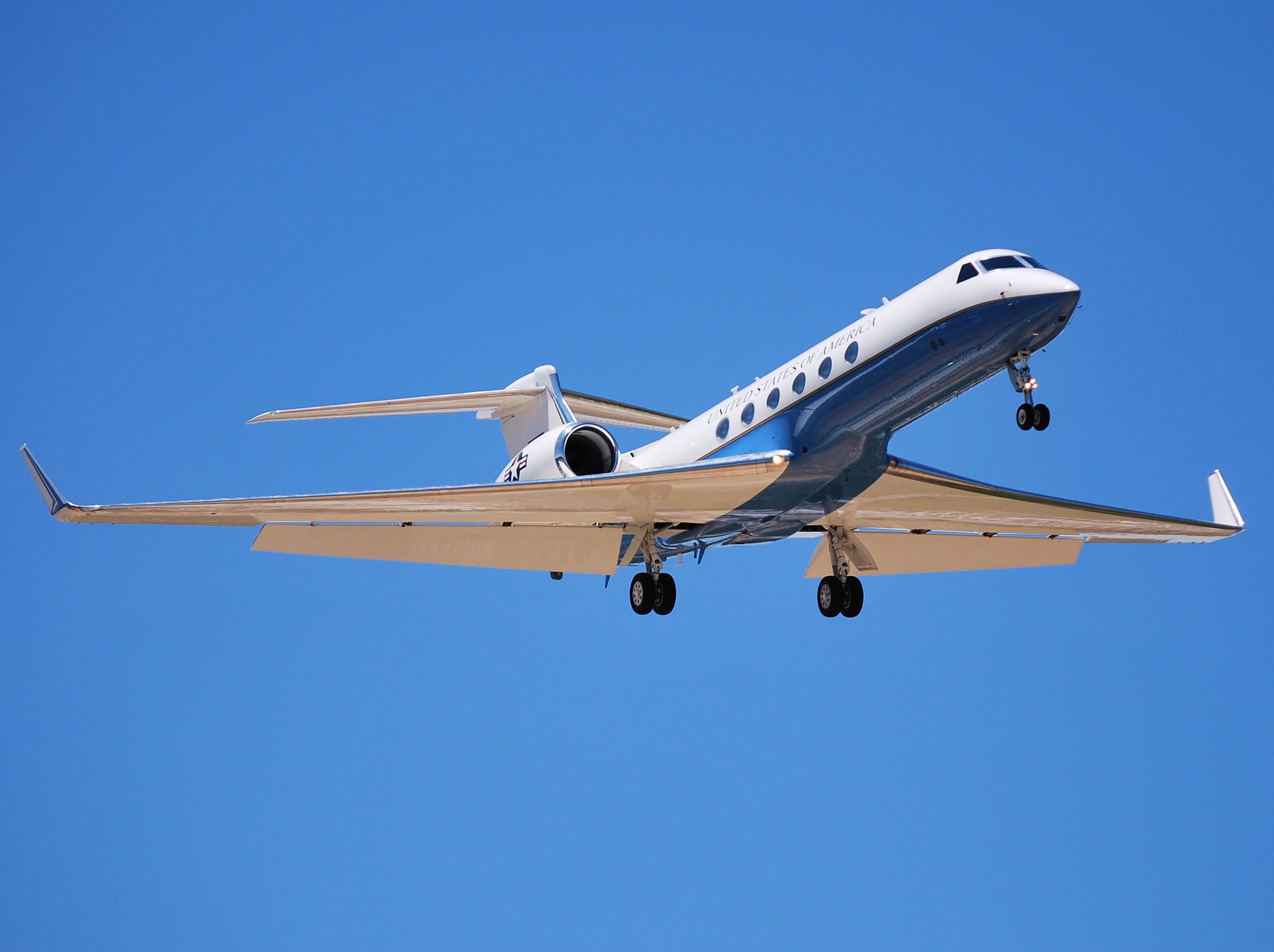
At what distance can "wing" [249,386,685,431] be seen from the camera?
703 inches

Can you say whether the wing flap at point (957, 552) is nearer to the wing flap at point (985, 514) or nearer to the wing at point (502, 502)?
the wing flap at point (985, 514)

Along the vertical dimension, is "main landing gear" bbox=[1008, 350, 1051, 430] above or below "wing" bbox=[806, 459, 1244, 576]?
below

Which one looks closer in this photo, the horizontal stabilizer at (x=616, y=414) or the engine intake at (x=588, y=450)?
the engine intake at (x=588, y=450)

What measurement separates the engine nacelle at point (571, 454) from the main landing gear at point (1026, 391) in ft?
18.6

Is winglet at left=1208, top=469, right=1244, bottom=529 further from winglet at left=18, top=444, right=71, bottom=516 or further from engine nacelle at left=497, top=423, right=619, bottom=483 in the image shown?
winglet at left=18, top=444, right=71, bottom=516

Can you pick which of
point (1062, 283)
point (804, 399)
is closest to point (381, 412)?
point (804, 399)

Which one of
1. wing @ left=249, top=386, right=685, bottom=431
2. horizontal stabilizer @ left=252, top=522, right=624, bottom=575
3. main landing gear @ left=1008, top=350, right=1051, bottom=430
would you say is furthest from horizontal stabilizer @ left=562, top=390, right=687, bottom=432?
main landing gear @ left=1008, top=350, right=1051, bottom=430

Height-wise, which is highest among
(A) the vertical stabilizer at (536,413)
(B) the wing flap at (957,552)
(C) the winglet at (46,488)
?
(A) the vertical stabilizer at (536,413)

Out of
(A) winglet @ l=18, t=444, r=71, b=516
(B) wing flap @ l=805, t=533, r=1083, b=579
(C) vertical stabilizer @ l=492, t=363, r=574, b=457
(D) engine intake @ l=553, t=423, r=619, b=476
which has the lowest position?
(A) winglet @ l=18, t=444, r=71, b=516

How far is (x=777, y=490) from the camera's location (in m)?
15.7

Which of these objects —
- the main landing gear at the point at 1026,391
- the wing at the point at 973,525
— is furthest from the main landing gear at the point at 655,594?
the main landing gear at the point at 1026,391

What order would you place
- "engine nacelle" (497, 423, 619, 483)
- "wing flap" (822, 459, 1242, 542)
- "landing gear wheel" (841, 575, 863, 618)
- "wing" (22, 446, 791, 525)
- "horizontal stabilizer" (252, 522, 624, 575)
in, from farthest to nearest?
"landing gear wheel" (841, 575, 863, 618) < "engine nacelle" (497, 423, 619, 483) < "horizontal stabilizer" (252, 522, 624, 575) < "wing flap" (822, 459, 1242, 542) < "wing" (22, 446, 791, 525)

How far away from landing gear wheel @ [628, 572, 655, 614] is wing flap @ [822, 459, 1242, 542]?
8.42 ft

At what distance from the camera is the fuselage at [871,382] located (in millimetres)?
13430
